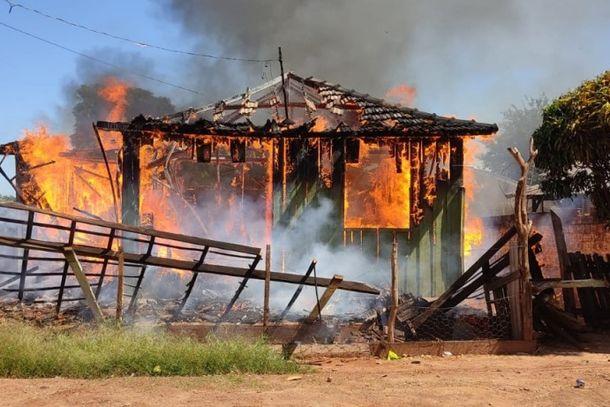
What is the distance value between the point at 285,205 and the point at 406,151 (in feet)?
11.4

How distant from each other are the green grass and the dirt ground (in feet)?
0.93

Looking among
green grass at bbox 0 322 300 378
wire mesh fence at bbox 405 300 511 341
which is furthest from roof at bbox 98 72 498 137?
green grass at bbox 0 322 300 378

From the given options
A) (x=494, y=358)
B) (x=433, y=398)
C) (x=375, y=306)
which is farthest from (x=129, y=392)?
(x=375, y=306)

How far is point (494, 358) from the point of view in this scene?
8984 mm

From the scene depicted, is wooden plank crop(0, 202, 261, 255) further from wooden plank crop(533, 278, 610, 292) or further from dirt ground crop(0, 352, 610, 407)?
wooden plank crop(533, 278, 610, 292)

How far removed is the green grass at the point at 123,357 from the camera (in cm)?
748

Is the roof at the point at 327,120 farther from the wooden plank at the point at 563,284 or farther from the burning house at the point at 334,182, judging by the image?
the wooden plank at the point at 563,284

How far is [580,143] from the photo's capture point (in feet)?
35.2

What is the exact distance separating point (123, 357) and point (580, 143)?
29.1ft

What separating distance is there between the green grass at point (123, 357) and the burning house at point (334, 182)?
667 centimetres

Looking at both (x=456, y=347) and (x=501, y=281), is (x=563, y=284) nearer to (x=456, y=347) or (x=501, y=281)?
(x=501, y=281)

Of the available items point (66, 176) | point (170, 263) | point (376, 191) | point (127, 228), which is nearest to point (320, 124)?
point (376, 191)

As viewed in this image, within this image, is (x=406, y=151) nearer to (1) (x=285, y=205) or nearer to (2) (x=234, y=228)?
(1) (x=285, y=205)

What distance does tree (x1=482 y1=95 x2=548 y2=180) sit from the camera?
172 ft
